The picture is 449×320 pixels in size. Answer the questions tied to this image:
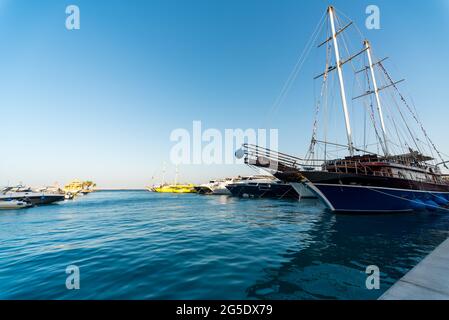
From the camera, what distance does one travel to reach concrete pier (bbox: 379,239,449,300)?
339 centimetres

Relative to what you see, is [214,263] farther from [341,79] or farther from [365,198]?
[341,79]

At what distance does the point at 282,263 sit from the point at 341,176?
13239 millimetres

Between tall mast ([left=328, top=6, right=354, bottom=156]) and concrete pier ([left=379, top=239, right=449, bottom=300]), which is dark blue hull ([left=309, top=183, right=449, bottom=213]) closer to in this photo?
tall mast ([left=328, top=6, right=354, bottom=156])

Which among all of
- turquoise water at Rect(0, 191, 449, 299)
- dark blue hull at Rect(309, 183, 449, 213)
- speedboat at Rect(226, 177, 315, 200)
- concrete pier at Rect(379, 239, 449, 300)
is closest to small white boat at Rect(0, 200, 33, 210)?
turquoise water at Rect(0, 191, 449, 299)

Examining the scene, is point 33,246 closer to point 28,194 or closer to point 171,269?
point 171,269

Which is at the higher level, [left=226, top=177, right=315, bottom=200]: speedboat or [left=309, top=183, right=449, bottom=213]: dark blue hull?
[left=309, top=183, right=449, bottom=213]: dark blue hull

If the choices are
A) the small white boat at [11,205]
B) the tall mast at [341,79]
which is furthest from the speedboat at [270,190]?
the small white boat at [11,205]

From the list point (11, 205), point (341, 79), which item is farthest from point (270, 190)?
point (11, 205)

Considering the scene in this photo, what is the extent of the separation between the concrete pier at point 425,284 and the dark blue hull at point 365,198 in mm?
13980

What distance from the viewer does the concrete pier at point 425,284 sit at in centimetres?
339

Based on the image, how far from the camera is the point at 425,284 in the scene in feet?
12.5

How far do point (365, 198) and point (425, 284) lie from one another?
1709cm

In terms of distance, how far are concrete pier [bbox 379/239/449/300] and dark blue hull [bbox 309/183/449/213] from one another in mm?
13980
